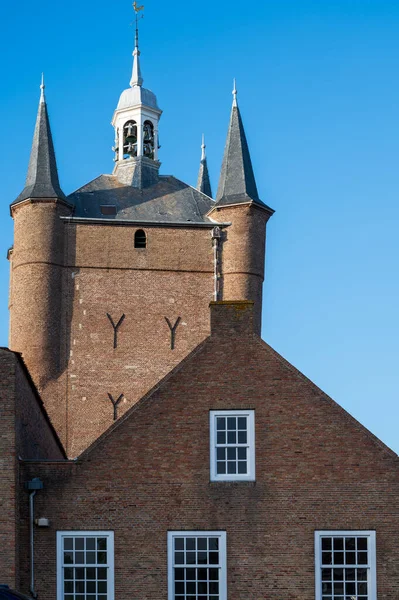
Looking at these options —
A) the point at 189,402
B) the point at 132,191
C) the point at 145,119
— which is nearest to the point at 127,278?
the point at 132,191

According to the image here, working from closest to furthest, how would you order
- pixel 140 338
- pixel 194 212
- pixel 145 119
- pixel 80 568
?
pixel 80 568 → pixel 140 338 → pixel 194 212 → pixel 145 119

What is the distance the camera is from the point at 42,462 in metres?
28.9

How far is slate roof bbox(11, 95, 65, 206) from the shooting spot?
65.9 metres

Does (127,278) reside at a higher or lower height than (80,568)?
higher

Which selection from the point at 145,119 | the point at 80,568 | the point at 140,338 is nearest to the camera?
the point at 80,568

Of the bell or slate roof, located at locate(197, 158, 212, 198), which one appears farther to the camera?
slate roof, located at locate(197, 158, 212, 198)

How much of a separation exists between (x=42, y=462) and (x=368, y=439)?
24.1 feet

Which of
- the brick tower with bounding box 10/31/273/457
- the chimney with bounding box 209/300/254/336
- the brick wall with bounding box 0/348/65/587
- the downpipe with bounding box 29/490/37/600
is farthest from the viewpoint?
the brick tower with bounding box 10/31/273/457

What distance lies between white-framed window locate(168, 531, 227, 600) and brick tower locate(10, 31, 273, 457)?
32997 millimetres

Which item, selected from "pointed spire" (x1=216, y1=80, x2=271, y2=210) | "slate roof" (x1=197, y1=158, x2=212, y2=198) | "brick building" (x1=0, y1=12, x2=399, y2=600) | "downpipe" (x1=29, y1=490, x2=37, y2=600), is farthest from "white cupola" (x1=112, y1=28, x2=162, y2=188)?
"downpipe" (x1=29, y1=490, x2=37, y2=600)

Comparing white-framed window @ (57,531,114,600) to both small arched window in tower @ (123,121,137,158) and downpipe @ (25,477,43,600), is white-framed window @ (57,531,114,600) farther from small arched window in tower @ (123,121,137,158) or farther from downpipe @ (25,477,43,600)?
small arched window in tower @ (123,121,137,158)

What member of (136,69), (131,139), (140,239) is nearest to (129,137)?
(131,139)

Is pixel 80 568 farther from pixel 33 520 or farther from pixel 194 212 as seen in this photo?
pixel 194 212

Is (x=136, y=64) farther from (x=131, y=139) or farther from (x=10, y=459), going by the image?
(x=10, y=459)
